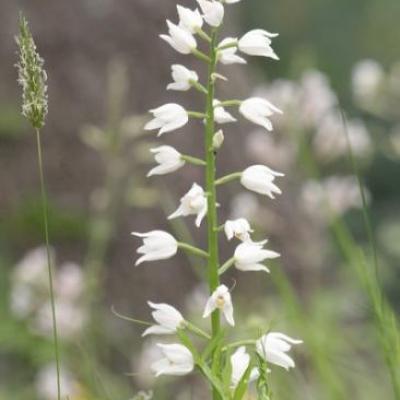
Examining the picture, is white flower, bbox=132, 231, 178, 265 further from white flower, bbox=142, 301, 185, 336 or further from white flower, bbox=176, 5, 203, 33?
white flower, bbox=176, 5, 203, 33

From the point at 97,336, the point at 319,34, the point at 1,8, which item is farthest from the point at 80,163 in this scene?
the point at 319,34

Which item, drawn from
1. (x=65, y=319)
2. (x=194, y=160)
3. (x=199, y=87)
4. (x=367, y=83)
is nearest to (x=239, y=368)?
(x=194, y=160)

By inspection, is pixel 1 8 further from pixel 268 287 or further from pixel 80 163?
pixel 268 287

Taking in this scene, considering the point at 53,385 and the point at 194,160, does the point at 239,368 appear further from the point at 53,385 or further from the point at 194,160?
the point at 53,385

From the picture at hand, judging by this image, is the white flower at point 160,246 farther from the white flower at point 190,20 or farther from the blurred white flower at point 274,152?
the blurred white flower at point 274,152

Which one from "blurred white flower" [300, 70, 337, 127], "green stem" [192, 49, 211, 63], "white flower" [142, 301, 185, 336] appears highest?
"blurred white flower" [300, 70, 337, 127]

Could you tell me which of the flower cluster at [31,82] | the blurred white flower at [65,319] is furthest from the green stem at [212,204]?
the blurred white flower at [65,319]

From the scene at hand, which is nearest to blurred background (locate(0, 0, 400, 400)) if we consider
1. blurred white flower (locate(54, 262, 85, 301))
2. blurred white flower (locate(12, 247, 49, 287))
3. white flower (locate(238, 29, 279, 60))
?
blurred white flower (locate(54, 262, 85, 301))

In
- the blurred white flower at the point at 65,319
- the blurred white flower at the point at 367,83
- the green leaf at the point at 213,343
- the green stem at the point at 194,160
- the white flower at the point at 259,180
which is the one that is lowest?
the blurred white flower at the point at 65,319
